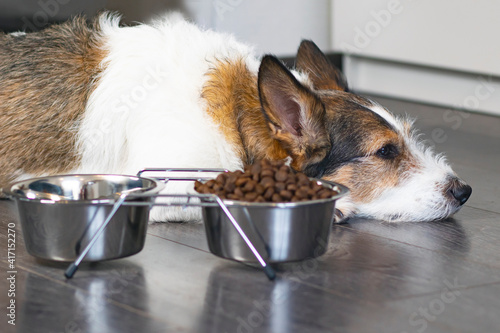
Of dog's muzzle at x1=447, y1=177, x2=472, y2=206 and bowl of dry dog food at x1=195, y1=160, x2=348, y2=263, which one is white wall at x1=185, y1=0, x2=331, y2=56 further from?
bowl of dry dog food at x1=195, y1=160, x2=348, y2=263

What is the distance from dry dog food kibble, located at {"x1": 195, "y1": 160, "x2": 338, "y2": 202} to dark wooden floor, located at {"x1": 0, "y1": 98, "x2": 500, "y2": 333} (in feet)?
0.67

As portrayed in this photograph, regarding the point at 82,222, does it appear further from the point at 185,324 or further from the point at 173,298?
the point at 185,324

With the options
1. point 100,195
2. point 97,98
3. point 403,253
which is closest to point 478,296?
point 403,253

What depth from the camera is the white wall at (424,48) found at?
4.50 meters

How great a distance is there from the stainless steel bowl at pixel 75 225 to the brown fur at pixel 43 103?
61 cm

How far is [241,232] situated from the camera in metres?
1.88

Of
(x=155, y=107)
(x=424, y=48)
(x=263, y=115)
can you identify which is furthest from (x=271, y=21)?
(x=263, y=115)

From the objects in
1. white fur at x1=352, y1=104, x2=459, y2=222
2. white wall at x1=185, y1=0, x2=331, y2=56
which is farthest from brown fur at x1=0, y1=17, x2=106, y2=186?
white wall at x1=185, y1=0, x2=331, y2=56

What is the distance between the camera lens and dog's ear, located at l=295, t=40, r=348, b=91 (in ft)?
9.37

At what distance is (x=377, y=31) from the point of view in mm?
5059

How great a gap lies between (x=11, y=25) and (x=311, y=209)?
2.58 meters

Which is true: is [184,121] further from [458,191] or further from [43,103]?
[458,191]

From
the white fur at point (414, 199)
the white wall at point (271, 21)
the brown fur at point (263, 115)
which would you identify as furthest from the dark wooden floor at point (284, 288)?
the white wall at point (271, 21)

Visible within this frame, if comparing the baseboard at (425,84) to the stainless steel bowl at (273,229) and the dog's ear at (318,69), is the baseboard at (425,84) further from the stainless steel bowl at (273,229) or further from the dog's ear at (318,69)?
the stainless steel bowl at (273,229)
